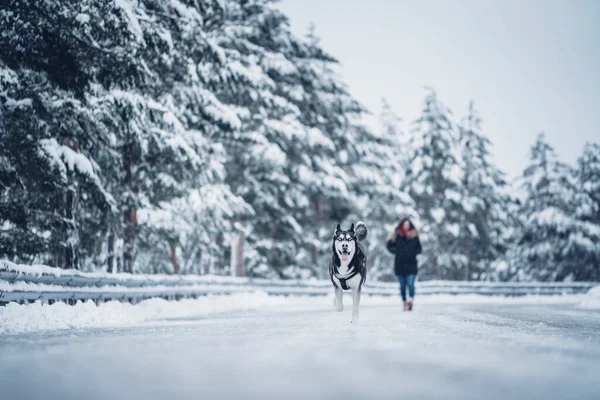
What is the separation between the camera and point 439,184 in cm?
A: 4256

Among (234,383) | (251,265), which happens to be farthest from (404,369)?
(251,265)

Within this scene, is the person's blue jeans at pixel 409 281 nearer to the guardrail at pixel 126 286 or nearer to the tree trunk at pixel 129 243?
the guardrail at pixel 126 286

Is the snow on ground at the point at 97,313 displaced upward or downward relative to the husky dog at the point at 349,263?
downward

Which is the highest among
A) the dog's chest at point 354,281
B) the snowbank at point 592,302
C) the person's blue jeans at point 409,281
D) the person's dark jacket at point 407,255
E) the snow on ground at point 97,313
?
the person's dark jacket at point 407,255

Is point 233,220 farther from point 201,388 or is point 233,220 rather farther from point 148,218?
point 201,388

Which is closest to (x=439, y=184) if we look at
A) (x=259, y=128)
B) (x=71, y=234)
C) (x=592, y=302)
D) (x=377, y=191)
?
(x=377, y=191)

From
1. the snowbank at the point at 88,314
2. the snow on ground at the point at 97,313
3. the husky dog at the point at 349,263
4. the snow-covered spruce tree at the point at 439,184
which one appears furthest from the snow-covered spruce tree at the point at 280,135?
the husky dog at the point at 349,263

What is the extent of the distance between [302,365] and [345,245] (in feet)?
15.6

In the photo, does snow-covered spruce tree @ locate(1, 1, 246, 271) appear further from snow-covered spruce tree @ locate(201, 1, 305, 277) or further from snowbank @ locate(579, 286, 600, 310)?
A: snowbank @ locate(579, 286, 600, 310)

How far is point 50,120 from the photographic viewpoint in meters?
12.4

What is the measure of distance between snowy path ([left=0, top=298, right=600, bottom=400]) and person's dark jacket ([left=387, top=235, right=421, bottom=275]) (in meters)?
6.70

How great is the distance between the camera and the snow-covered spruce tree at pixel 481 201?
1676 inches

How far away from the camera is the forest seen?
12.2 metres

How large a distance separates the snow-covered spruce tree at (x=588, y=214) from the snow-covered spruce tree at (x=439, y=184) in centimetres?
764
